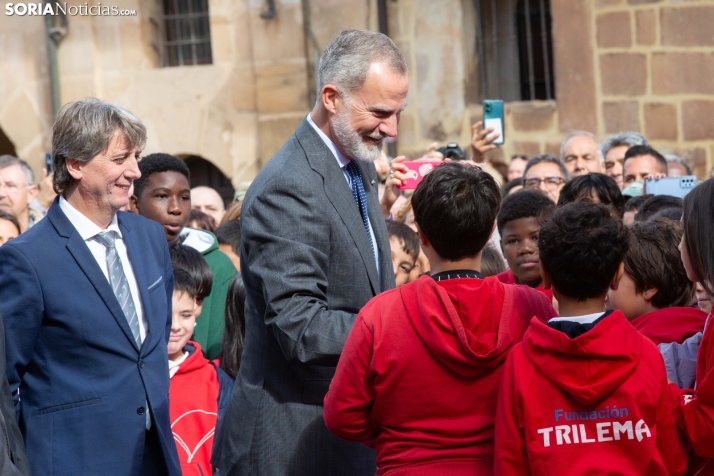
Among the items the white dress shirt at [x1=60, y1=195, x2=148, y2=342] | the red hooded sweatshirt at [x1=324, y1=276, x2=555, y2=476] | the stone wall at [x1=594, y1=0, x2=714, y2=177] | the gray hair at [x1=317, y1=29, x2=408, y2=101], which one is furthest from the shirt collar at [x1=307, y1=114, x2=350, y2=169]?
the stone wall at [x1=594, y1=0, x2=714, y2=177]

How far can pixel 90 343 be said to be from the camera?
118 inches

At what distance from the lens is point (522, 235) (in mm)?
4562

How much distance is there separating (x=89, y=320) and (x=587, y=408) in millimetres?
1481

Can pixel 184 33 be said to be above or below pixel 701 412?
above

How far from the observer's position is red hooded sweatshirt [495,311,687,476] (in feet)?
7.89

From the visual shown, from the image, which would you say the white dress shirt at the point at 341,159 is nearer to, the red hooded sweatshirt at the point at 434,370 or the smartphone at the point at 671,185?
the red hooded sweatshirt at the point at 434,370

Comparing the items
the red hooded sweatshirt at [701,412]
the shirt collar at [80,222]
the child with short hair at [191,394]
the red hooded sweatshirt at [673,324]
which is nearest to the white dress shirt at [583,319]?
the red hooded sweatshirt at [701,412]

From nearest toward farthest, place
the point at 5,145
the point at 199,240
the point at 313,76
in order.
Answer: the point at 199,240
the point at 313,76
the point at 5,145

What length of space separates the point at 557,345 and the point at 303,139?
1.01 meters

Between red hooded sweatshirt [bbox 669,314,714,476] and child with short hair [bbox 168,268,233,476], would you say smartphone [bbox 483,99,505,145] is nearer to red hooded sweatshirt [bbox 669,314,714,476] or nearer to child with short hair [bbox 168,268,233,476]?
child with short hair [bbox 168,268,233,476]

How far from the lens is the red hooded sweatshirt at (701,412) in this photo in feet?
7.89

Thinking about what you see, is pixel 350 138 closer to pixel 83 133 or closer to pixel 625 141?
pixel 83 133

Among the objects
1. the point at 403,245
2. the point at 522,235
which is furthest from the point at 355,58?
the point at 403,245

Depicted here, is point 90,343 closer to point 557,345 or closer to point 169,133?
point 557,345
